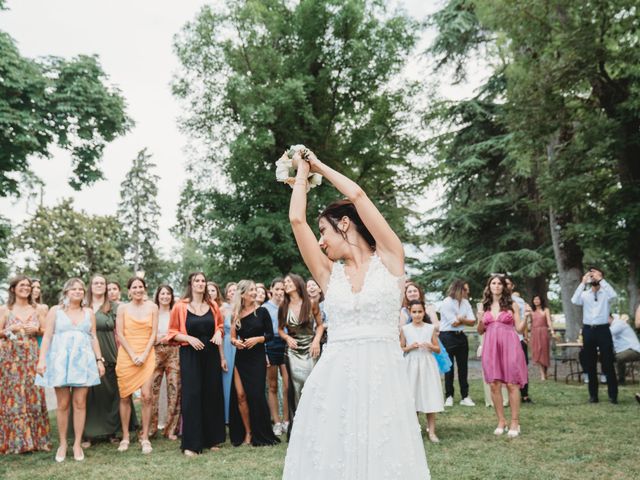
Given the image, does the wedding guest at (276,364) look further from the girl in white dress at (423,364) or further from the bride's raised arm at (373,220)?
the bride's raised arm at (373,220)

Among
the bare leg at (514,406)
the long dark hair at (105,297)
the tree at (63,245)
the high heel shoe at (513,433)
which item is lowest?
the high heel shoe at (513,433)

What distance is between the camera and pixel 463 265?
24.5m

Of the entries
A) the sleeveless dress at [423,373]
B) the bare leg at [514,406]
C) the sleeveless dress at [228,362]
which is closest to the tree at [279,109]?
the sleeveless dress at [228,362]

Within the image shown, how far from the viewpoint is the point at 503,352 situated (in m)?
8.19

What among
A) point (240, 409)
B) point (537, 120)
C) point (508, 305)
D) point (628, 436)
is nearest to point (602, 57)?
point (537, 120)

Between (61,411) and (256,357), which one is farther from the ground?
(256,357)

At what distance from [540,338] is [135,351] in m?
10.9

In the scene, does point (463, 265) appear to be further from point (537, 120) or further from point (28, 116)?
point (28, 116)

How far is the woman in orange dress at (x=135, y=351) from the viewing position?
8016mm

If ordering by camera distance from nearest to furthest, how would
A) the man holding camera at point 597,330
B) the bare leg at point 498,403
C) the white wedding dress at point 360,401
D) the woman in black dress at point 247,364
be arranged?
the white wedding dress at point 360,401
the bare leg at point 498,403
the woman in black dress at point 247,364
the man holding camera at point 597,330

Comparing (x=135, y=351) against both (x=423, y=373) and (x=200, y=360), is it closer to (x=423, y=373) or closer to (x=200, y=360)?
(x=200, y=360)

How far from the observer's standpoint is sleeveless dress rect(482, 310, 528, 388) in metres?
7.97

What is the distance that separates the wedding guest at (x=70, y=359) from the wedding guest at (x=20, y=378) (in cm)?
58

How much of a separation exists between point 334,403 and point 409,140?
23.4 metres
